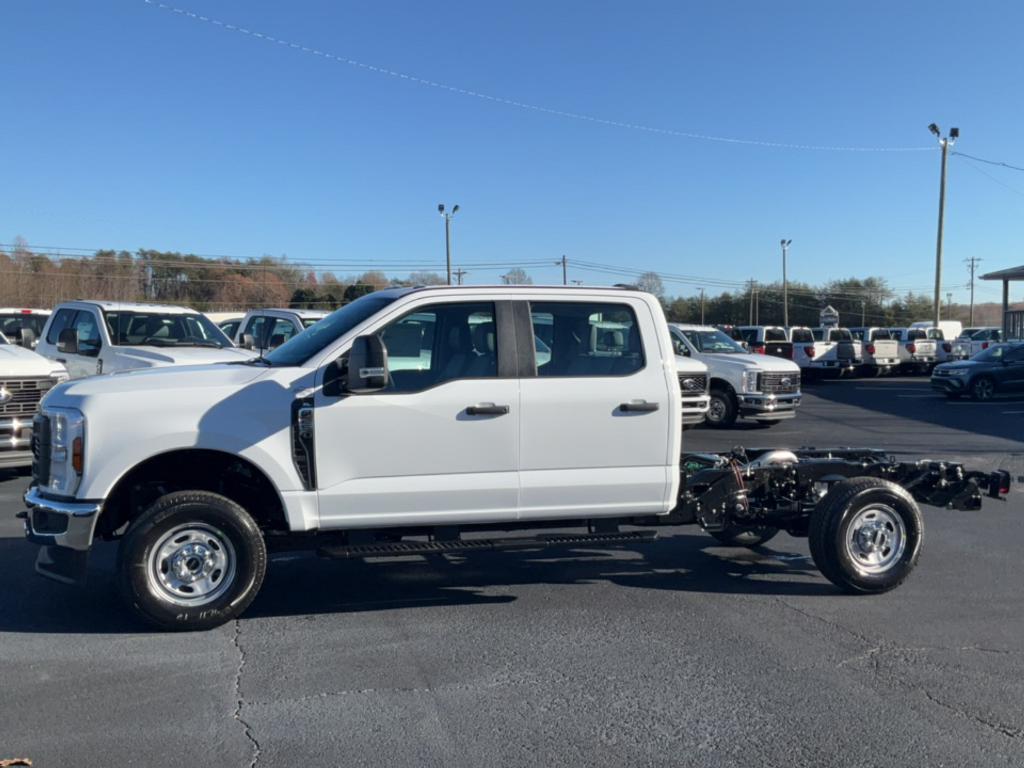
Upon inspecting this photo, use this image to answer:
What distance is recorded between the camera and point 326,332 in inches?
251

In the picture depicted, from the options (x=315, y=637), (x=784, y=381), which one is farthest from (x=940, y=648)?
(x=784, y=381)

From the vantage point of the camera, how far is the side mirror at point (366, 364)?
18.7 feet

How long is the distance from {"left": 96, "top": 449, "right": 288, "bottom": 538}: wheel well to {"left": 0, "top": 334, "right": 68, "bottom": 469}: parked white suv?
505 centimetres

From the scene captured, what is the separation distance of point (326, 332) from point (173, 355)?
6.88 m

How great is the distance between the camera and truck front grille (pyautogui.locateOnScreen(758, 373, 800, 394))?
18.0 meters

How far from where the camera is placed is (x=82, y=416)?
18.4 feet

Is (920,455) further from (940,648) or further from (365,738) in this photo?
(365,738)

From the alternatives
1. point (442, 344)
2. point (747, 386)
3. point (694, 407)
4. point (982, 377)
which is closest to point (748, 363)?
point (747, 386)

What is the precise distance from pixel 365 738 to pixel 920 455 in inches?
475

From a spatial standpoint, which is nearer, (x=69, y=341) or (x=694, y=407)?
(x=69, y=341)

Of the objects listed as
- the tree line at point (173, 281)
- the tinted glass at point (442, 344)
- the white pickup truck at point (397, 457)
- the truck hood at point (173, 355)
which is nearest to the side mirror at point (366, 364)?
the white pickup truck at point (397, 457)

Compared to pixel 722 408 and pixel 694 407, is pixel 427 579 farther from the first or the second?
pixel 722 408

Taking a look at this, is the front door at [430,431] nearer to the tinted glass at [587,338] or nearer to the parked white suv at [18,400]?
the tinted glass at [587,338]

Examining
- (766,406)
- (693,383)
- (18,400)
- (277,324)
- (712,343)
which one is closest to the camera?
(18,400)
